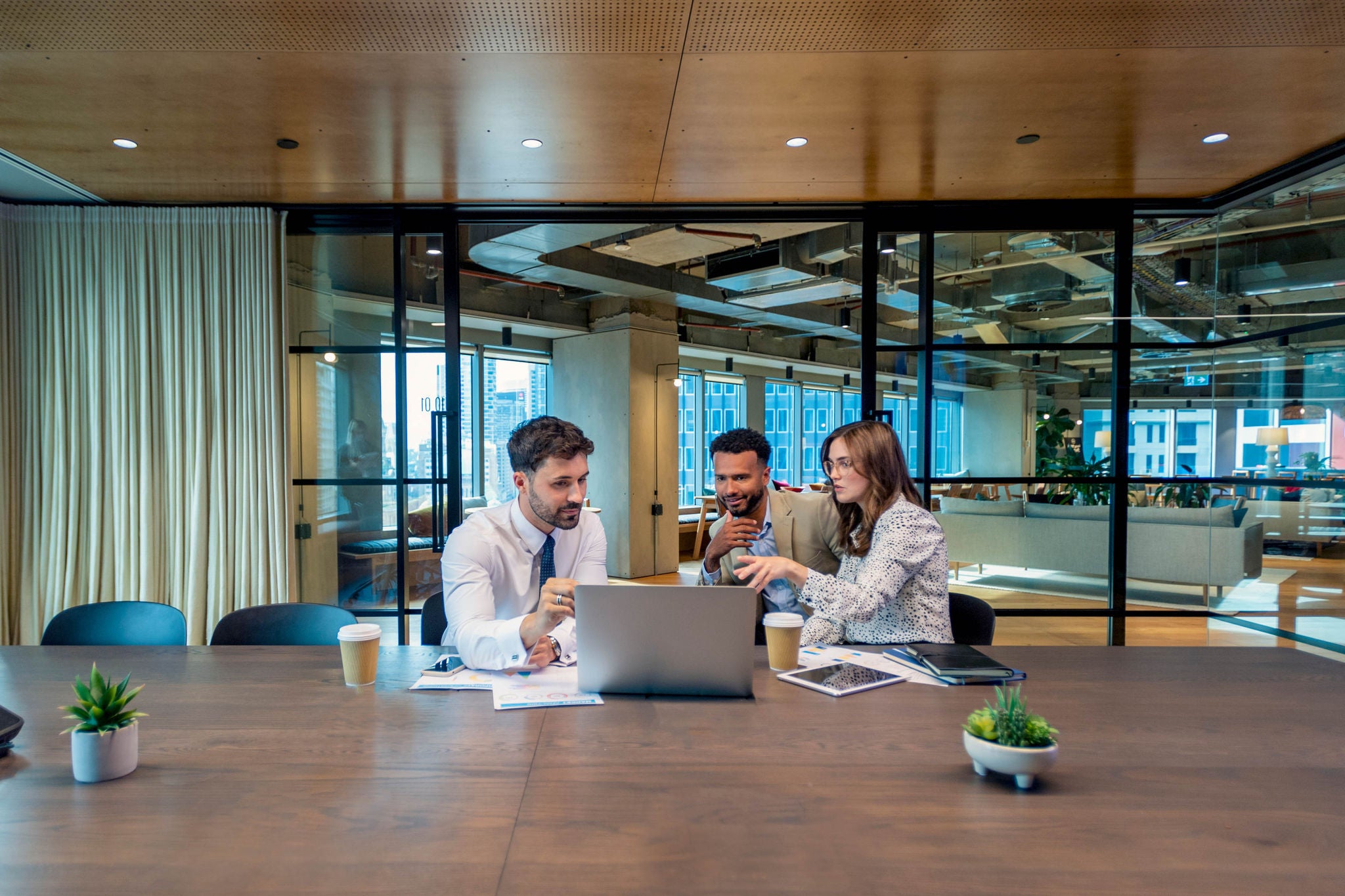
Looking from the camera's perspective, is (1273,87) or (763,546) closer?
(1273,87)

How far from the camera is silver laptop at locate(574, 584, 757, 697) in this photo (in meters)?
1.55

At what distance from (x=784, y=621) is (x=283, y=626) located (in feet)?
5.24

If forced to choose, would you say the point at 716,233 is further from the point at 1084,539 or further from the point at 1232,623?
the point at 1232,623

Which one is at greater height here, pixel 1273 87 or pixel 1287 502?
pixel 1273 87

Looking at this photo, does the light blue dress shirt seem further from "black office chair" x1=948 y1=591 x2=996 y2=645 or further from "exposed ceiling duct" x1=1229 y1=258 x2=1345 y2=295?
"exposed ceiling duct" x1=1229 y1=258 x2=1345 y2=295

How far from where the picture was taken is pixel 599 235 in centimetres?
457

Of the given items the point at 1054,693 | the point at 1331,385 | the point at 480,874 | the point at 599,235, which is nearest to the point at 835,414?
the point at 599,235

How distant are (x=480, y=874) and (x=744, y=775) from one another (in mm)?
472

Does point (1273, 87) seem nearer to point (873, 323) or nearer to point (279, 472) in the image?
point (873, 323)

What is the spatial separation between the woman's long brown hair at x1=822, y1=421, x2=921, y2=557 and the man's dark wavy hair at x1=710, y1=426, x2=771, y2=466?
42 cm

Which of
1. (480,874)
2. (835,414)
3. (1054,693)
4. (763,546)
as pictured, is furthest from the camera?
(835,414)

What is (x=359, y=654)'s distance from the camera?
1.72 meters

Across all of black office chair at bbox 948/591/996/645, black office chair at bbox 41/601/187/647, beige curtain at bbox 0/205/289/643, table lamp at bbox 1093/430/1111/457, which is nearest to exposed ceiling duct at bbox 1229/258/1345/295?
table lamp at bbox 1093/430/1111/457

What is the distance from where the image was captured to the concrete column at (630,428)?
756 centimetres
